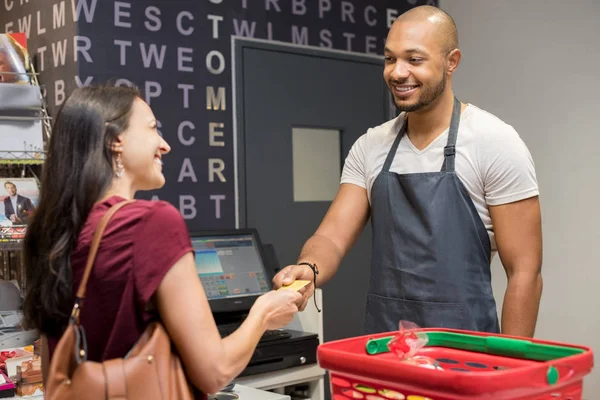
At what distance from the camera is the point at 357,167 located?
246 centimetres

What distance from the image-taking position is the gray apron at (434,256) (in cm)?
217

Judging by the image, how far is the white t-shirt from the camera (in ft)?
6.96

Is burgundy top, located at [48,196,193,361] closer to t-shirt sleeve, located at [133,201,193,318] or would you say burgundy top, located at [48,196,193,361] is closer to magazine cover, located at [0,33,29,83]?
t-shirt sleeve, located at [133,201,193,318]

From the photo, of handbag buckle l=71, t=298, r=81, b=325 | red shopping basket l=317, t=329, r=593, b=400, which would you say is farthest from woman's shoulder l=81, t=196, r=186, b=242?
red shopping basket l=317, t=329, r=593, b=400

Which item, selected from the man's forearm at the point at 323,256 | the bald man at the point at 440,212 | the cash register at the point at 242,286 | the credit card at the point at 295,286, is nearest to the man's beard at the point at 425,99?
the bald man at the point at 440,212

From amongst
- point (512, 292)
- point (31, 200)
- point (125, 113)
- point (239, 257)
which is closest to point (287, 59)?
point (239, 257)

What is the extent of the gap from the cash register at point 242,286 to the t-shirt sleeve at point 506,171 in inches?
49.0

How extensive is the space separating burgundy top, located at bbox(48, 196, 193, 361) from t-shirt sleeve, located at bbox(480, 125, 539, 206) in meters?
1.06

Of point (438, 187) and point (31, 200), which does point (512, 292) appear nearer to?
point (438, 187)

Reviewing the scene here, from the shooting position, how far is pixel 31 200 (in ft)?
10.1

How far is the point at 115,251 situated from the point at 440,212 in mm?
1116

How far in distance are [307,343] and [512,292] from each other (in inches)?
49.3

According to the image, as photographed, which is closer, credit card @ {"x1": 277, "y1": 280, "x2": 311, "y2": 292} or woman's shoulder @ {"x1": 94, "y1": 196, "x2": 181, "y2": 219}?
woman's shoulder @ {"x1": 94, "y1": 196, "x2": 181, "y2": 219}

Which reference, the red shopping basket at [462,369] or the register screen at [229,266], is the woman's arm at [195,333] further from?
the register screen at [229,266]
